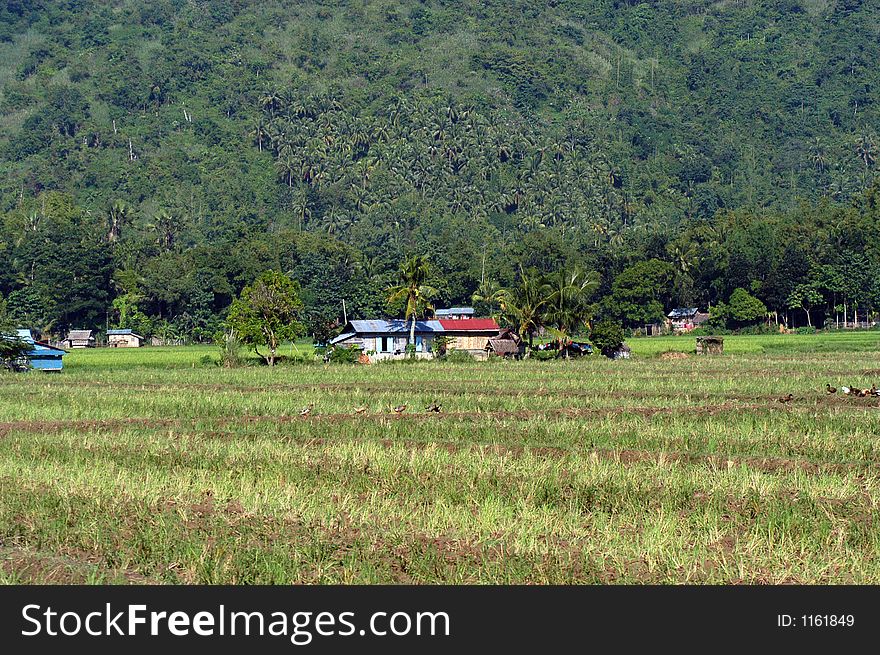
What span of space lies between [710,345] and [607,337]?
854 centimetres

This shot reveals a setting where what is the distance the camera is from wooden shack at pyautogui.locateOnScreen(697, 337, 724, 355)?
266 feet

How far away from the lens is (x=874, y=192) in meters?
173

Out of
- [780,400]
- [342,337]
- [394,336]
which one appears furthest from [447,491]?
[342,337]

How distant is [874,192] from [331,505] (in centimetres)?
16855

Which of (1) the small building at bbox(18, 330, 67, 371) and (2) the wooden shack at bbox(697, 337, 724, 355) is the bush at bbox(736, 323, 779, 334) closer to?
(2) the wooden shack at bbox(697, 337, 724, 355)

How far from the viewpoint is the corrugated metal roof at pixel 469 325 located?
324ft

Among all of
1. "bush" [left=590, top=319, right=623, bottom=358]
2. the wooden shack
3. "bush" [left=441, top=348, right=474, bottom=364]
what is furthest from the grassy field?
the wooden shack

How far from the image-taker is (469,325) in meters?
100

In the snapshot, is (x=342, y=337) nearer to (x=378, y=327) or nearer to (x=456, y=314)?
(x=378, y=327)

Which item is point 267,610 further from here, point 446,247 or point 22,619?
point 446,247

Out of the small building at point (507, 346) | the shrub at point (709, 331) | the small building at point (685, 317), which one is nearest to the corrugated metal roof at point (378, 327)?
the small building at point (507, 346)

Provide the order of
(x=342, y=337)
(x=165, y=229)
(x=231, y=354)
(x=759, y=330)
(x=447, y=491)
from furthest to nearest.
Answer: (x=165, y=229) < (x=759, y=330) < (x=342, y=337) < (x=231, y=354) < (x=447, y=491)

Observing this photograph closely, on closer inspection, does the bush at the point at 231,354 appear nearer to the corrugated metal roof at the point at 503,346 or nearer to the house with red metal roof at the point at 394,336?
the house with red metal roof at the point at 394,336

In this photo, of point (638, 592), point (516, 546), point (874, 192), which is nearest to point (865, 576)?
point (638, 592)
